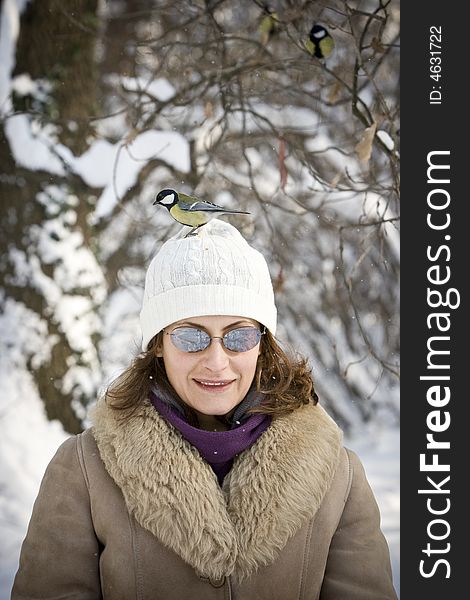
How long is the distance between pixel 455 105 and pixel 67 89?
9.85ft

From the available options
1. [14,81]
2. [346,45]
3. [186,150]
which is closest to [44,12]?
[14,81]

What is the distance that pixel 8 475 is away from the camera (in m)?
4.50

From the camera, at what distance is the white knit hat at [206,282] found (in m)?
2.01

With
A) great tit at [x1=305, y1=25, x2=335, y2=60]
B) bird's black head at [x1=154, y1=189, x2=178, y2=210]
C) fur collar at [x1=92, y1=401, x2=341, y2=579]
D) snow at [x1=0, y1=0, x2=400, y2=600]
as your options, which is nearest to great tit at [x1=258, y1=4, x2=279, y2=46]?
great tit at [x1=305, y1=25, x2=335, y2=60]

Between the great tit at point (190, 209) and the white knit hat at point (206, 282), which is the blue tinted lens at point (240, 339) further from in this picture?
the great tit at point (190, 209)

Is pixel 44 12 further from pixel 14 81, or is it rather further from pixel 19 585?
pixel 19 585

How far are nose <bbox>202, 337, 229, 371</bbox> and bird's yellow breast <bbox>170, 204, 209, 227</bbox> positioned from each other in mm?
345

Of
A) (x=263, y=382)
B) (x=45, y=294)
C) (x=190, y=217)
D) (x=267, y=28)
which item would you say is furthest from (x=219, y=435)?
(x=45, y=294)

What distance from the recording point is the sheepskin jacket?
77.1 inches

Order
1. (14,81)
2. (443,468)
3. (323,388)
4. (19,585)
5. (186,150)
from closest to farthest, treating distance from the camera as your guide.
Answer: (19,585) → (443,468) → (186,150) → (14,81) → (323,388)

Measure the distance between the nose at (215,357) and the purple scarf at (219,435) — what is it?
0.19 m

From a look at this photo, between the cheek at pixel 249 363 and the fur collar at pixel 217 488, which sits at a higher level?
the cheek at pixel 249 363

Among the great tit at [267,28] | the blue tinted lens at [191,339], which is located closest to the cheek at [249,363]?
the blue tinted lens at [191,339]

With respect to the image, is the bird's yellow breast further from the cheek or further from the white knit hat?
the cheek
